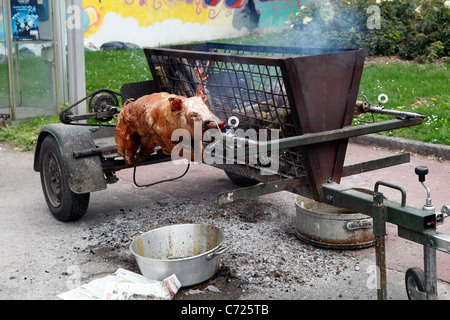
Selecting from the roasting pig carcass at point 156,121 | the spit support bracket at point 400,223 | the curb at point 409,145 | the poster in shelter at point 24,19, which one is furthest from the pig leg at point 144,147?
the poster in shelter at point 24,19

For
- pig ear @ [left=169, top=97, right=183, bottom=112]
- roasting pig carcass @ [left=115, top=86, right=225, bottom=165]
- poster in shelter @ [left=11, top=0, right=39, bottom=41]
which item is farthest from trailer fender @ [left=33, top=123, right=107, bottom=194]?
poster in shelter @ [left=11, top=0, right=39, bottom=41]

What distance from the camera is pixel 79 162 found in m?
4.97

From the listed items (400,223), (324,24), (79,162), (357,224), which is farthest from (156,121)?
(324,24)

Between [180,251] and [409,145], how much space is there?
4333mm

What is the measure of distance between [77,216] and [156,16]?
13975 mm

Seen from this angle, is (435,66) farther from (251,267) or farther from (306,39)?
(251,267)

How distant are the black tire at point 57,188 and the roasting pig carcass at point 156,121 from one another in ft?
1.95

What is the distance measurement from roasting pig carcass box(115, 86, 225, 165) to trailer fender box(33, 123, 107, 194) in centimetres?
28

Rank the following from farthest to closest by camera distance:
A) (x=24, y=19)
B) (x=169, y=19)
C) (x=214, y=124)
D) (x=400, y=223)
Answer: (x=169, y=19) < (x=24, y=19) < (x=214, y=124) < (x=400, y=223)

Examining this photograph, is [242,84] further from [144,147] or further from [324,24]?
[324,24]

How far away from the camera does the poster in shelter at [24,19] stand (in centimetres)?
937

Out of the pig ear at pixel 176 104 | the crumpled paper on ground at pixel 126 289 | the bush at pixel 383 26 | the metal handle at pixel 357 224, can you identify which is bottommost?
the crumpled paper on ground at pixel 126 289

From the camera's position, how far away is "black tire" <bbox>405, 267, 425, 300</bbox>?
3400 mm

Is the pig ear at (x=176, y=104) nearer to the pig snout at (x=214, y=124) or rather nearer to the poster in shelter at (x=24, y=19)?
the pig snout at (x=214, y=124)
